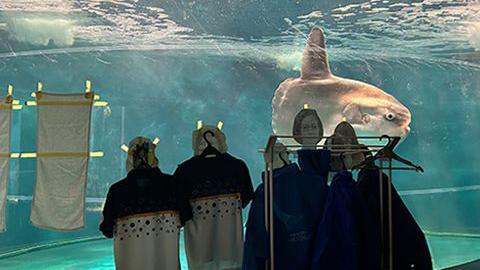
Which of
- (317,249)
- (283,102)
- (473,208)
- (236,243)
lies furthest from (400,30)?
(317,249)

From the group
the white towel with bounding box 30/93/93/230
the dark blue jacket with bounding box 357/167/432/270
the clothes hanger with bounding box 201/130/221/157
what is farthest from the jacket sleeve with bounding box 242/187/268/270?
the white towel with bounding box 30/93/93/230

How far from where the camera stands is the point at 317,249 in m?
2.40

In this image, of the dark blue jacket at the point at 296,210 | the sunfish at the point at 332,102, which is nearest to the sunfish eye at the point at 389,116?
the sunfish at the point at 332,102

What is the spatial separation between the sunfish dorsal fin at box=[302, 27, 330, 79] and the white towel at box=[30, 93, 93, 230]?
154 inches

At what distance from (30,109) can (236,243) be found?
6769mm

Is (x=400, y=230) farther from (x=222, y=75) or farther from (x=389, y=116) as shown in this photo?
(x=222, y=75)

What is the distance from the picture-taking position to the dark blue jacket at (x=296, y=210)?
2500 millimetres

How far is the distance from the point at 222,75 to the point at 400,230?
312 inches

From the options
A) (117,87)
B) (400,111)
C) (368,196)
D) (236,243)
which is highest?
(117,87)

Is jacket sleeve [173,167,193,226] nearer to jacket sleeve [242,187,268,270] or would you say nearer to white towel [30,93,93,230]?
jacket sleeve [242,187,268,270]

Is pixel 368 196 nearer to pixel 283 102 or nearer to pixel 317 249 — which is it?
pixel 317 249

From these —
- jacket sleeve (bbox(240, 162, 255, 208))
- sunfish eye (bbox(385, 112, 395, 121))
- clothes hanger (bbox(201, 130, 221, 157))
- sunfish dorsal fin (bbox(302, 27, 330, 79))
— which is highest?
sunfish dorsal fin (bbox(302, 27, 330, 79))

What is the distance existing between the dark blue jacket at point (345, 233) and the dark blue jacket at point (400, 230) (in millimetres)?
110

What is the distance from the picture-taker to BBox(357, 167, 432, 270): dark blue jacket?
2607mm
